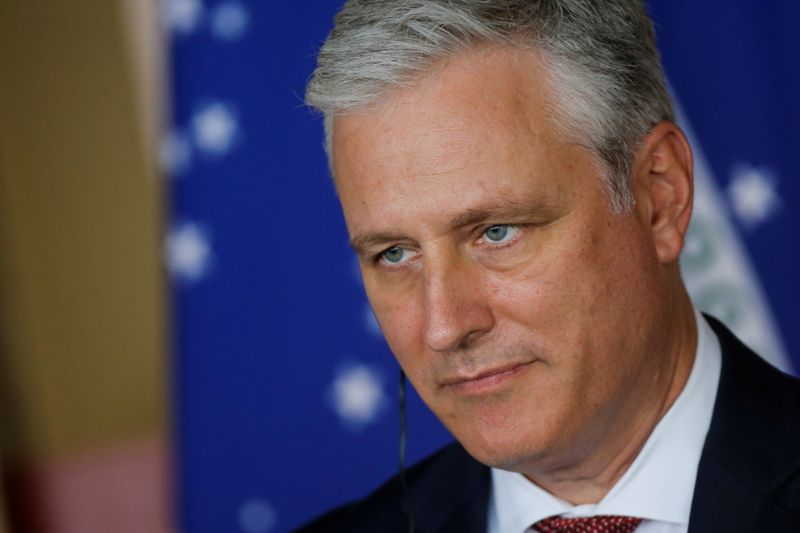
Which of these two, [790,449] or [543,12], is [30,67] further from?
[790,449]

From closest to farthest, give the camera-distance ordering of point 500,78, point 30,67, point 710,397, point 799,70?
point 500,78, point 710,397, point 799,70, point 30,67

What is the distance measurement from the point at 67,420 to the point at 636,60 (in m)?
2.50

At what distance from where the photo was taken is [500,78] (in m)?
1.65

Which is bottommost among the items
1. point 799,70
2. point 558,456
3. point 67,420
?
point 67,420

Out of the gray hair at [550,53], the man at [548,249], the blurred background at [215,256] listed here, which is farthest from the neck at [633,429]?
the blurred background at [215,256]

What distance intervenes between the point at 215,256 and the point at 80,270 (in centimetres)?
89

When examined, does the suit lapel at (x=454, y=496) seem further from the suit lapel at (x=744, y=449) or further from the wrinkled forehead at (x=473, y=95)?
the wrinkled forehead at (x=473, y=95)

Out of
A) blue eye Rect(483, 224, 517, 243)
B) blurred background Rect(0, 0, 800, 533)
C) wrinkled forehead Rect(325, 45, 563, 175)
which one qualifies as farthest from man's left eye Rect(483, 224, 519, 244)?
blurred background Rect(0, 0, 800, 533)

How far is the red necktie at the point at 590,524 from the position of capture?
1.76m

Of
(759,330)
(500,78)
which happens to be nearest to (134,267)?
(759,330)

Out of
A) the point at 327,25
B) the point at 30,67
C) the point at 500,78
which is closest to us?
the point at 500,78

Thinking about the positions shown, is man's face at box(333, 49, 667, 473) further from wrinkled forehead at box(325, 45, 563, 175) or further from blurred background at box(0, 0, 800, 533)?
blurred background at box(0, 0, 800, 533)

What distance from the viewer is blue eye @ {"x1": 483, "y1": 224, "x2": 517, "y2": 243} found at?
1649mm

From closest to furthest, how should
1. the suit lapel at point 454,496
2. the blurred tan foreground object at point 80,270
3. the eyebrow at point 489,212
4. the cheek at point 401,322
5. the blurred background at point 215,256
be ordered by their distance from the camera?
the eyebrow at point 489,212
the cheek at point 401,322
the suit lapel at point 454,496
the blurred background at point 215,256
the blurred tan foreground object at point 80,270
